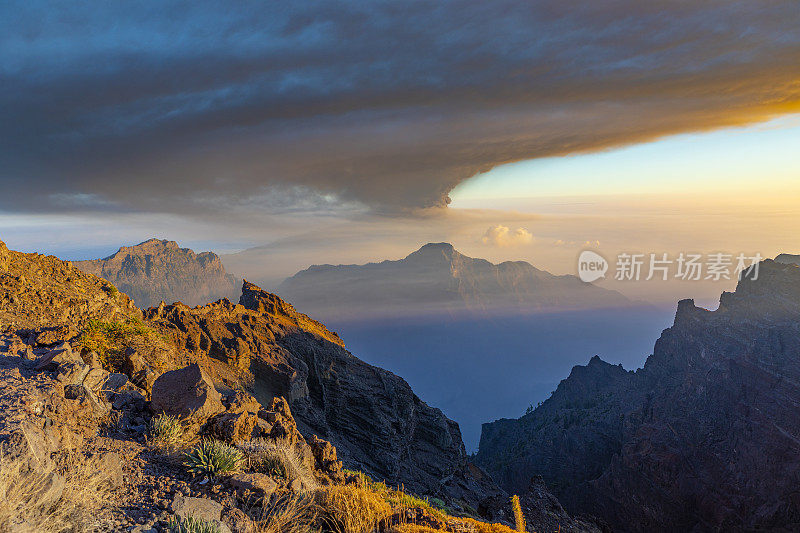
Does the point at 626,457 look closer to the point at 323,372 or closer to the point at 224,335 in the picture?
the point at 323,372

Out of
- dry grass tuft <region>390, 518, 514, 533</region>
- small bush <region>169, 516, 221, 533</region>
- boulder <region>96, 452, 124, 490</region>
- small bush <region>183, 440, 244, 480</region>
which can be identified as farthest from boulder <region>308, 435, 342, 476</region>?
small bush <region>169, 516, 221, 533</region>

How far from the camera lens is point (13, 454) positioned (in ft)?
21.5

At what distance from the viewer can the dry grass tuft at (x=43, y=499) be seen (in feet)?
18.4

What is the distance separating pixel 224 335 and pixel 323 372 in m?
11.8

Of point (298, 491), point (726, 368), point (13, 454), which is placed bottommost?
point (726, 368)

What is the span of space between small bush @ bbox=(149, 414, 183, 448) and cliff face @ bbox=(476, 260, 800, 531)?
83203mm

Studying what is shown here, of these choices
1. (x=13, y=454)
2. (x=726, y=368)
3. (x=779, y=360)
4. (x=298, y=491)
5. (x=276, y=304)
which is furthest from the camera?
(x=726, y=368)

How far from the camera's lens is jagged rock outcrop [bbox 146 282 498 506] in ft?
136

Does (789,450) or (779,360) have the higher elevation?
(779,360)

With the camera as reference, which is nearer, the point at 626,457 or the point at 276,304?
the point at 276,304

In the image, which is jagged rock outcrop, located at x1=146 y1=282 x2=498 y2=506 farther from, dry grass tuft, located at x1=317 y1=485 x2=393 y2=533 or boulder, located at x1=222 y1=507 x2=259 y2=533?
boulder, located at x1=222 y1=507 x2=259 y2=533

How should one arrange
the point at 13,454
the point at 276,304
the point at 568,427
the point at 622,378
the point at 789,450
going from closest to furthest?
the point at 13,454 < the point at 276,304 < the point at 789,450 < the point at 568,427 < the point at 622,378

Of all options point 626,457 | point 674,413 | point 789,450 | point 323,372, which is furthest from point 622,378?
point 323,372

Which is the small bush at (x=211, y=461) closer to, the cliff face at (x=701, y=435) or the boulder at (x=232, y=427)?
the boulder at (x=232, y=427)
